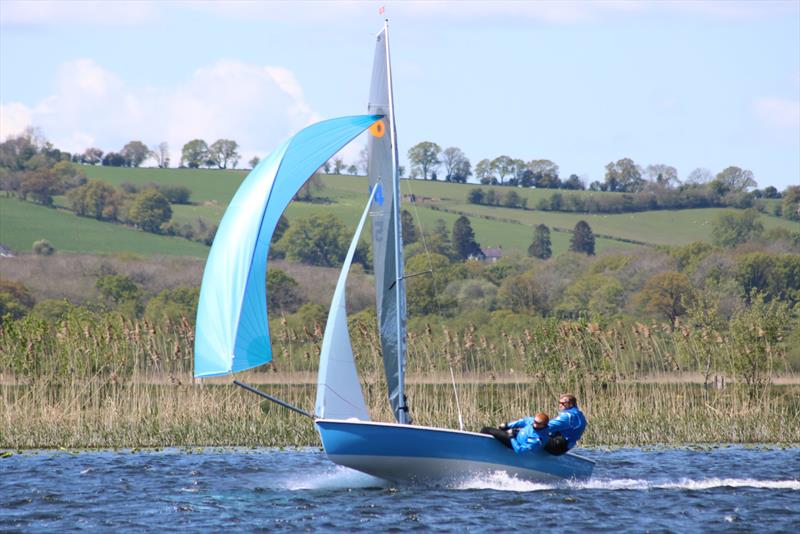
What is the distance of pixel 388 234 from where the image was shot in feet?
65.8

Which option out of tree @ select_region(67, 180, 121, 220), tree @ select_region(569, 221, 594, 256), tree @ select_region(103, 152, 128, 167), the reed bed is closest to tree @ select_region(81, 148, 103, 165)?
tree @ select_region(103, 152, 128, 167)

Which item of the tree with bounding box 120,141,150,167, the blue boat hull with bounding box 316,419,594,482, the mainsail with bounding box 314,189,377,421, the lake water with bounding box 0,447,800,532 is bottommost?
the lake water with bounding box 0,447,800,532

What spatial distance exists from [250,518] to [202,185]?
3899 inches

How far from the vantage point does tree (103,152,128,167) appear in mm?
129625

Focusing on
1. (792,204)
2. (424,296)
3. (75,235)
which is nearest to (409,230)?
(75,235)

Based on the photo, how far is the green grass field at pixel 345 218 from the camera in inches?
3740

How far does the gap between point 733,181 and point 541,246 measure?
30667mm

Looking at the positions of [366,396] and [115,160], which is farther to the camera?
[115,160]

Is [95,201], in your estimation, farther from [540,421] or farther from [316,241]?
[540,421]

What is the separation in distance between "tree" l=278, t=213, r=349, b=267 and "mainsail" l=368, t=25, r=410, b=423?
7033 centimetres

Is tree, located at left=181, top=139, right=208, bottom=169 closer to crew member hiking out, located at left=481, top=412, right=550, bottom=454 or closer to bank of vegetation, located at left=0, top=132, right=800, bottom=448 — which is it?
bank of vegetation, located at left=0, top=132, right=800, bottom=448

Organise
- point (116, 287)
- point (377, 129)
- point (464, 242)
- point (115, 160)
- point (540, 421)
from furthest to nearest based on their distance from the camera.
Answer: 1. point (115, 160)
2. point (464, 242)
3. point (116, 287)
4. point (377, 129)
5. point (540, 421)

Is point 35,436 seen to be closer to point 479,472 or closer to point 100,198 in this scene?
point 479,472

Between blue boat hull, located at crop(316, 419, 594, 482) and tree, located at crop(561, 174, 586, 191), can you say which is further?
tree, located at crop(561, 174, 586, 191)
